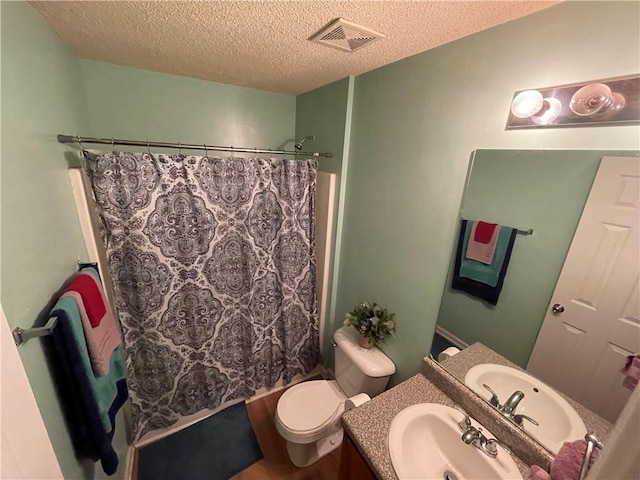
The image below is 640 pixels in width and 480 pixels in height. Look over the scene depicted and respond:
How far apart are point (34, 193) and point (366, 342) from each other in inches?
65.7

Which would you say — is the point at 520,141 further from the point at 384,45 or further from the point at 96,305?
the point at 96,305

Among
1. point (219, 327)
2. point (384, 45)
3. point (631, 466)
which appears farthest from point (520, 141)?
point (219, 327)

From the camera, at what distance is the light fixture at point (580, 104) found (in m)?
0.69

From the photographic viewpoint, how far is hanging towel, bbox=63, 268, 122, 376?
0.92 metres

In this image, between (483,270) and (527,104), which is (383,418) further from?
(527,104)

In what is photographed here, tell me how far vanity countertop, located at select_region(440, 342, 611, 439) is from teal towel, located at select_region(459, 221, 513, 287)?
0.92 ft

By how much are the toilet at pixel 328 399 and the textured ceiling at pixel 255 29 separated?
5.40 feet

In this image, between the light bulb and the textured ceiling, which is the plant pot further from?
the textured ceiling

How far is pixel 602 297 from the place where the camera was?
77 cm

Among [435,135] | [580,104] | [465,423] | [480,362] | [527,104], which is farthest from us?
[435,135]

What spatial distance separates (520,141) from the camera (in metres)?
0.91

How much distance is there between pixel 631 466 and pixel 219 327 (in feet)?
5.82

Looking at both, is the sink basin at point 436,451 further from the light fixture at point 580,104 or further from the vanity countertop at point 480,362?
the light fixture at point 580,104

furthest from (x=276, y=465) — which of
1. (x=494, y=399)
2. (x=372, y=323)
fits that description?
(x=494, y=399)
